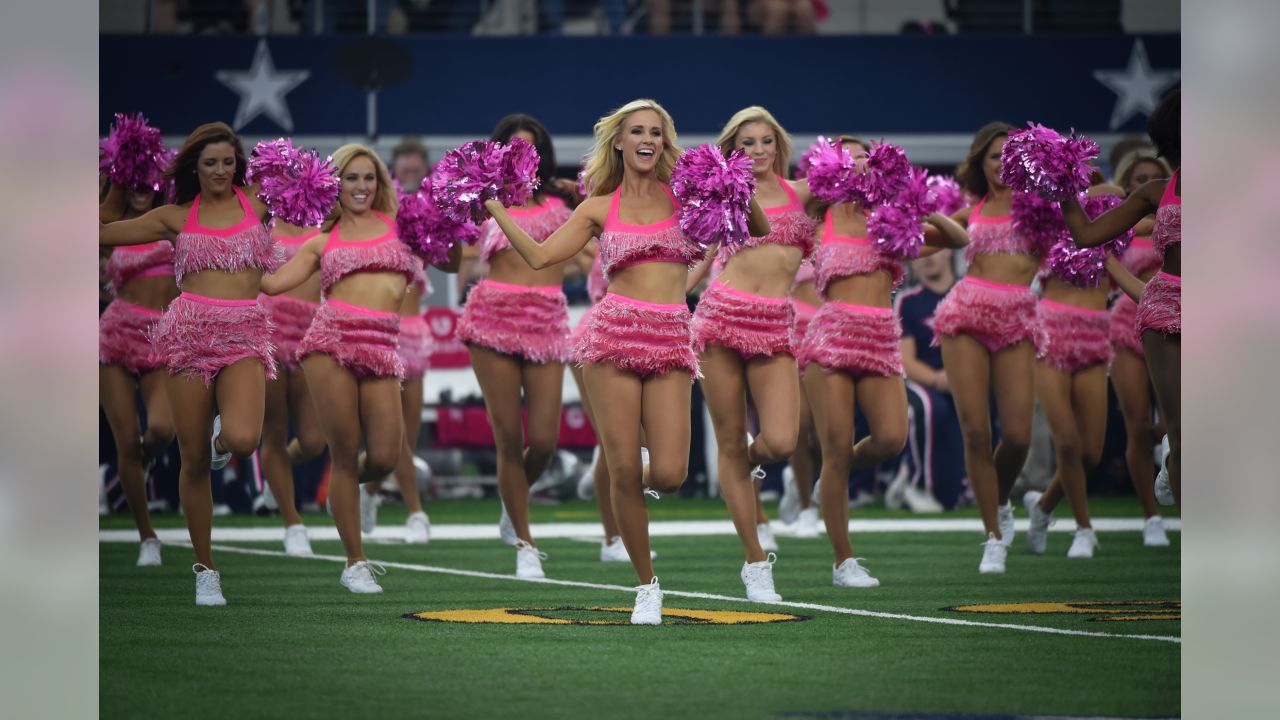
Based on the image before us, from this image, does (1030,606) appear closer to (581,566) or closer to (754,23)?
(581,566)

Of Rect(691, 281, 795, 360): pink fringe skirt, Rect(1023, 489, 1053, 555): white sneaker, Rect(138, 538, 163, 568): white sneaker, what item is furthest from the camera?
Rect(1023, 489, 1053, 555): white sneaker

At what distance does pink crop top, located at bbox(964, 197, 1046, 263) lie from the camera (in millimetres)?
8664

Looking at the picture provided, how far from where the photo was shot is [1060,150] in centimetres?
710

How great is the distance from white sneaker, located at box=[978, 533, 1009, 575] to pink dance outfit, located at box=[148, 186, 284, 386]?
3.66 m

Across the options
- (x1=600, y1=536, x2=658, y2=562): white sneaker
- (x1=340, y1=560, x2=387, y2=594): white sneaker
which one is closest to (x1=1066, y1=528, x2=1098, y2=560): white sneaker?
(x1=600, y1=536, x2=658, y2=562): white sneaker

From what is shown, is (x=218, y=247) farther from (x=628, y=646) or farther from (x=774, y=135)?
(x=628, y=646)

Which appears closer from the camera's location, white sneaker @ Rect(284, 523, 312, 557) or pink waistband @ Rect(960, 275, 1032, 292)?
pink waistband @ Rect(960, 275, 1032, 292)

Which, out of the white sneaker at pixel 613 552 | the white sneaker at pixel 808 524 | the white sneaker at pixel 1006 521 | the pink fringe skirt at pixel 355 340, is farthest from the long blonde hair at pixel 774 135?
the white sneaker at pixel 808 524

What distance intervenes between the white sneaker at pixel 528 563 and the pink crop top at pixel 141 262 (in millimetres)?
2342

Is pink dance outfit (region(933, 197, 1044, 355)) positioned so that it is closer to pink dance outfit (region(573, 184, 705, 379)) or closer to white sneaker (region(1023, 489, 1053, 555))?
white sneaker (region(1023, 489, 1053, 555))

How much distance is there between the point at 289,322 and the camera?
393 inches

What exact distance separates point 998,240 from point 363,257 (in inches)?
123

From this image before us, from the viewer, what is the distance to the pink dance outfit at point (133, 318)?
9.00m
